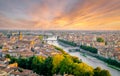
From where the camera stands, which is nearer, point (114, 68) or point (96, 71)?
point (96, 71)

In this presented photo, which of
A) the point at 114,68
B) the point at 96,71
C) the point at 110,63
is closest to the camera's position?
the point at 96,71

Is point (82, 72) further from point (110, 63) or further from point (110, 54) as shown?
point (110, 54)

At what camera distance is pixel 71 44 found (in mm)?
26812

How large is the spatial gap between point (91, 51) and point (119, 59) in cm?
442

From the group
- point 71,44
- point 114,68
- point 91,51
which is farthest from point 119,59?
point 71,44

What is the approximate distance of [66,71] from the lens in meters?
8.92

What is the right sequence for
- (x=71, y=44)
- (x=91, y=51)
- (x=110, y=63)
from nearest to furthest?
(x=110, y=63), (x=91, y=51), (x=71, y=44)

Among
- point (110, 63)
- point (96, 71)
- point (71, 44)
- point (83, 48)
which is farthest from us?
point (71, 44)

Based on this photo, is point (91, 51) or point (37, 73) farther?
point (91, 51)

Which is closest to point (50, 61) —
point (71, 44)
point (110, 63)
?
point (110, 63)

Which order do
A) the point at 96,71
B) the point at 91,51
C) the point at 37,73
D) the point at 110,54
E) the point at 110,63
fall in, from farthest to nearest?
the point at 91,51 → the point at 110,54 → the point at 110,63 → the point at 37,73 → the point at 96,71

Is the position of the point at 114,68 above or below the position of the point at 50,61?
below

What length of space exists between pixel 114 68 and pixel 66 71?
518cm

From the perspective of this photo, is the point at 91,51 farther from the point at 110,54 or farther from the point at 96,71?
the point at 96,71
